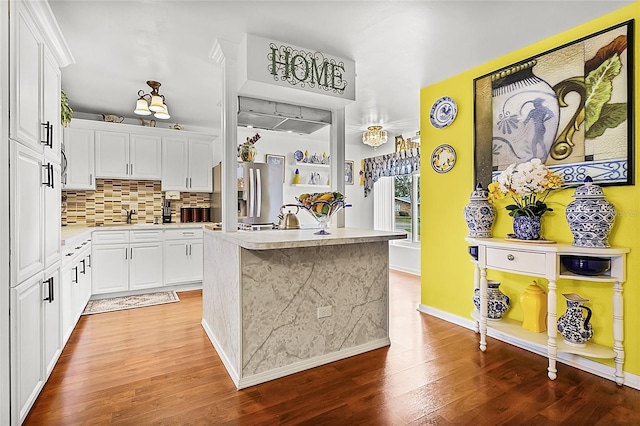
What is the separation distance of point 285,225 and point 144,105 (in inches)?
85.3

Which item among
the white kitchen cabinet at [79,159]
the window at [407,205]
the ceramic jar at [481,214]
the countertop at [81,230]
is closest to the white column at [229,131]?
the countertop at [81,230]

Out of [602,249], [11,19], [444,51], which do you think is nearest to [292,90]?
[444,51]

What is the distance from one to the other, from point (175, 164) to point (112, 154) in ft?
2.59

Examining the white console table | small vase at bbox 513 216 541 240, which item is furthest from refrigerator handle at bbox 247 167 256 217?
small vase at bbox 513 216 541 240

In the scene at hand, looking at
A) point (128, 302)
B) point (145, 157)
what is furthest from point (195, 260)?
point (145, 157)

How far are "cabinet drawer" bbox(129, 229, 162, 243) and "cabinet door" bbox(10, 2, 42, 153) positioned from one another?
8.10ft

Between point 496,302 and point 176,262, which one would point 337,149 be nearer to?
point 496,302

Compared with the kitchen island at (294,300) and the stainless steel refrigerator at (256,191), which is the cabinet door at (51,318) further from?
the stainless steel refrigerator at (256,191)

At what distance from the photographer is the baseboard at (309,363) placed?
7.20ft

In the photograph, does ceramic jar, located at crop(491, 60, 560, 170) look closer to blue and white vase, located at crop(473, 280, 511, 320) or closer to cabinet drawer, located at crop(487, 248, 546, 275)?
cabinet drawer, located at crop(487, 248, 546, 275)

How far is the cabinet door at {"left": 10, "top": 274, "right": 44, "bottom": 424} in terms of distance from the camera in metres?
1.69

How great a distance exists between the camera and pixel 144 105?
12.1ft

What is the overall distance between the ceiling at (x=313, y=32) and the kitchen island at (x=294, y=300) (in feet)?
5.03

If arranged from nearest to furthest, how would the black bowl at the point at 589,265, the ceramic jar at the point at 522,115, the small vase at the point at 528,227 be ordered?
the black bowl at the point at 589,265, the small vase at the point at 528,227, the ceramic jar at the point at 522,115
